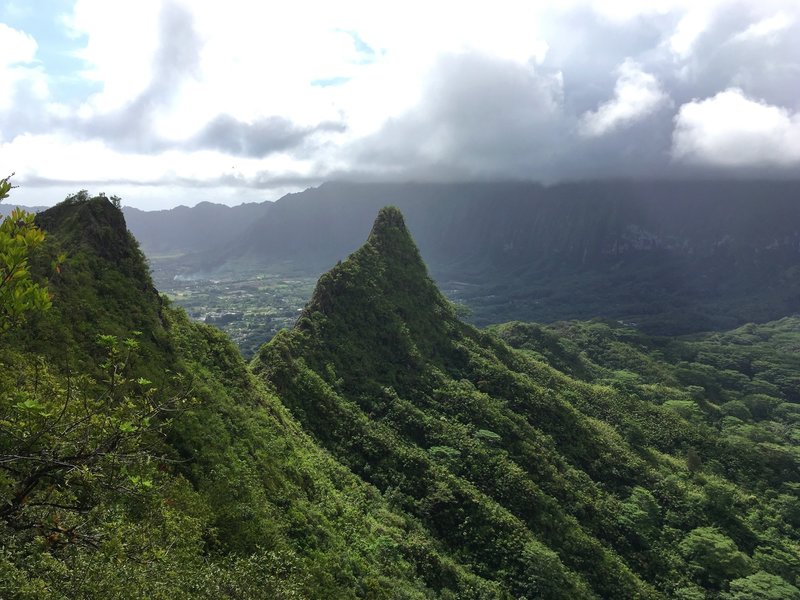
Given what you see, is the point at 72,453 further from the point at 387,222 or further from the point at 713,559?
the point at 387,222

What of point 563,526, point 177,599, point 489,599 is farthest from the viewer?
point 563,526

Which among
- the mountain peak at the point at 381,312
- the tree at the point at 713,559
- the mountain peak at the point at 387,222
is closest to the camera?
the tree at the point at 713,559

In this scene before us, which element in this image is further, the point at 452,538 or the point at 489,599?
the point at 452,538

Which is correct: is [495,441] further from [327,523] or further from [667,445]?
[667,445]

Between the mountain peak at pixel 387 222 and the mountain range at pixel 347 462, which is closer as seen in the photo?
the mountain range at pixel 347 462

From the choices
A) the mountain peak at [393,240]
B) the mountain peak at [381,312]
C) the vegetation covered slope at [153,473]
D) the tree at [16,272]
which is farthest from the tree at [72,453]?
the mountain peak at [393,240]

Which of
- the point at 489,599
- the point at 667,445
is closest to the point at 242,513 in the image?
the point at 489,599

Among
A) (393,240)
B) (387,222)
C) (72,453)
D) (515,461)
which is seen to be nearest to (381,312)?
(393,240)

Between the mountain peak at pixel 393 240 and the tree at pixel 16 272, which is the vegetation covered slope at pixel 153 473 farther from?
the mountain peak at pixel 393 240

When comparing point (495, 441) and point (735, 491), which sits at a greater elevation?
point (495, 441)
